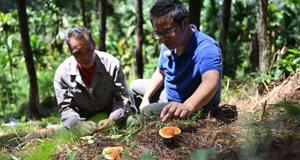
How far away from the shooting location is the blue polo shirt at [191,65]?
84.7 inches

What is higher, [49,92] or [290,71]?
[290,71]

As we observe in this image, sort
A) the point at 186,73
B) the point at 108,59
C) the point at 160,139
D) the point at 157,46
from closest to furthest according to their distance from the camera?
the point at 160,139, the point at 186,73, the point at 108,59, the point at 157,46

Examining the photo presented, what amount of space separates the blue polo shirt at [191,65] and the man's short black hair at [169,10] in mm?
276

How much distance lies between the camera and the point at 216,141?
1.65 m

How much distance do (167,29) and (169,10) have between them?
18cm

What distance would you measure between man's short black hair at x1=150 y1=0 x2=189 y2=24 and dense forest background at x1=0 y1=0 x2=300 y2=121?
177 centimetres

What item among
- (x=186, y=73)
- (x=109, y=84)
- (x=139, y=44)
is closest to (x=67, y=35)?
(x=109, y=84)

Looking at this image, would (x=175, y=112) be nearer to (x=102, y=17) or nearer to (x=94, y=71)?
(x=94, y=71)

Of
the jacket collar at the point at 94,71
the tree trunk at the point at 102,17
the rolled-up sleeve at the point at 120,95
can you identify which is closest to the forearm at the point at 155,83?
the rolled-up sleeve at the point at 120,95

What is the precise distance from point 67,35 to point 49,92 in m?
8.54

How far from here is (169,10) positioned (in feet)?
7.45

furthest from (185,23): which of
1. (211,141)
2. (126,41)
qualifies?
(126,41)

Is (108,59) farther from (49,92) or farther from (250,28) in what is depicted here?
(49,92)

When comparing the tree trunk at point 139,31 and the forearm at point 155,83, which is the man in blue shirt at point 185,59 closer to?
the forearm at point 155,83
